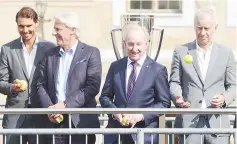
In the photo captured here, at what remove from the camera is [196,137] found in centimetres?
866

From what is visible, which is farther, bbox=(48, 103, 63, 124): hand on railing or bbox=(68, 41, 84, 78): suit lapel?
bbox=(68, 41, 84, 78): suit lapel

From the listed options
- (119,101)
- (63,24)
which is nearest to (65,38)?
(63,24)

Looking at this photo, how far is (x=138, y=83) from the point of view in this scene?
8.77 m

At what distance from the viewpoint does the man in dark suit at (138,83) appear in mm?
8742

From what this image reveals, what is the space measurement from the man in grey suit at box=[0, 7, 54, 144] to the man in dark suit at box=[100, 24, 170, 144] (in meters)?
0.82

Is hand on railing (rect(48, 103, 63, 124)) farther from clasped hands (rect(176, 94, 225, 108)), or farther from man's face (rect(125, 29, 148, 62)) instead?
clasped hands (rect(176, 94, 225, 108))

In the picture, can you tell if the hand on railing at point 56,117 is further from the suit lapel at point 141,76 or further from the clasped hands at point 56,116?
the suit lapel at point 141,76

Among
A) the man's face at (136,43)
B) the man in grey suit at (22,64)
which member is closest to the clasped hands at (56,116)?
the man in grey suit at (22,64)

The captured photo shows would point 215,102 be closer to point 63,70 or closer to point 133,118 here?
point 133,118

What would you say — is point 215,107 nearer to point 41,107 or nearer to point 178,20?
point 41,107

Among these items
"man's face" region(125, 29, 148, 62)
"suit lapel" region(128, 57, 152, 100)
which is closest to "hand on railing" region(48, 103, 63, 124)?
"suit lapel" region(128, 57, 152, 100)

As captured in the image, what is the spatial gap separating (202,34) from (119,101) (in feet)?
3.07

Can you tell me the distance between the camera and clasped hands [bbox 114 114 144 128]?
8.59 m

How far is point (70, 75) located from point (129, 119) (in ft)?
2.43
